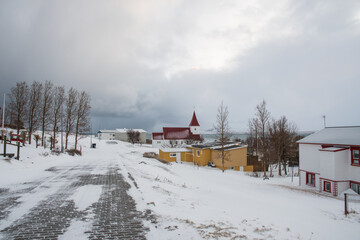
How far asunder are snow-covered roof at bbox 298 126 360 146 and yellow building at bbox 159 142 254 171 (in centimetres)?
1275

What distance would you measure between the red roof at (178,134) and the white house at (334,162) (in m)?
55.7

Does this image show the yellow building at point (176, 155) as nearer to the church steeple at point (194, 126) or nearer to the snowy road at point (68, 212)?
the snowy road at point (68, 212)

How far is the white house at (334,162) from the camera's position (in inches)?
750

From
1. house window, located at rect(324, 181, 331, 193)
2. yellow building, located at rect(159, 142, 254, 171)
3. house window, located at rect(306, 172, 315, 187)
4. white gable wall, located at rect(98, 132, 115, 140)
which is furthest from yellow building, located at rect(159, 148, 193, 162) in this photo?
white gable wall, located at rect(98, 132, 115, 140)

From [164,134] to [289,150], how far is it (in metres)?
48.5

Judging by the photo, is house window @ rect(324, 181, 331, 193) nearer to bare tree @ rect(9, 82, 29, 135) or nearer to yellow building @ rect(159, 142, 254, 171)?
yellow building @ rect(159, 142, 254, 171)

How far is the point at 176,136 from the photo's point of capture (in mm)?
80250

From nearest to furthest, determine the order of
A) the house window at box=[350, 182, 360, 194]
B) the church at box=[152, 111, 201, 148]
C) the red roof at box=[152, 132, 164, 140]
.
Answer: the house window at box=[350, 182, 360, 194] < the church at box=[152, 111, 201, 148] < the red roof at box=[152, 132, 164, 140]

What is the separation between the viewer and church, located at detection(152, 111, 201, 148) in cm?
7711

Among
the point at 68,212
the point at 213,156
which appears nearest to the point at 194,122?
the point at 213,156

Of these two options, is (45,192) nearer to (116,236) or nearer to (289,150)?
(116,236)

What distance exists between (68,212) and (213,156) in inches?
1285

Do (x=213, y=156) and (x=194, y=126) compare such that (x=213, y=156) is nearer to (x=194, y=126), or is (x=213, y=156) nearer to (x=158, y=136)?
(x=158, y=136)

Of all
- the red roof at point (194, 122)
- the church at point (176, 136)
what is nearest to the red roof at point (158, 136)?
the church at point (176, 136)
